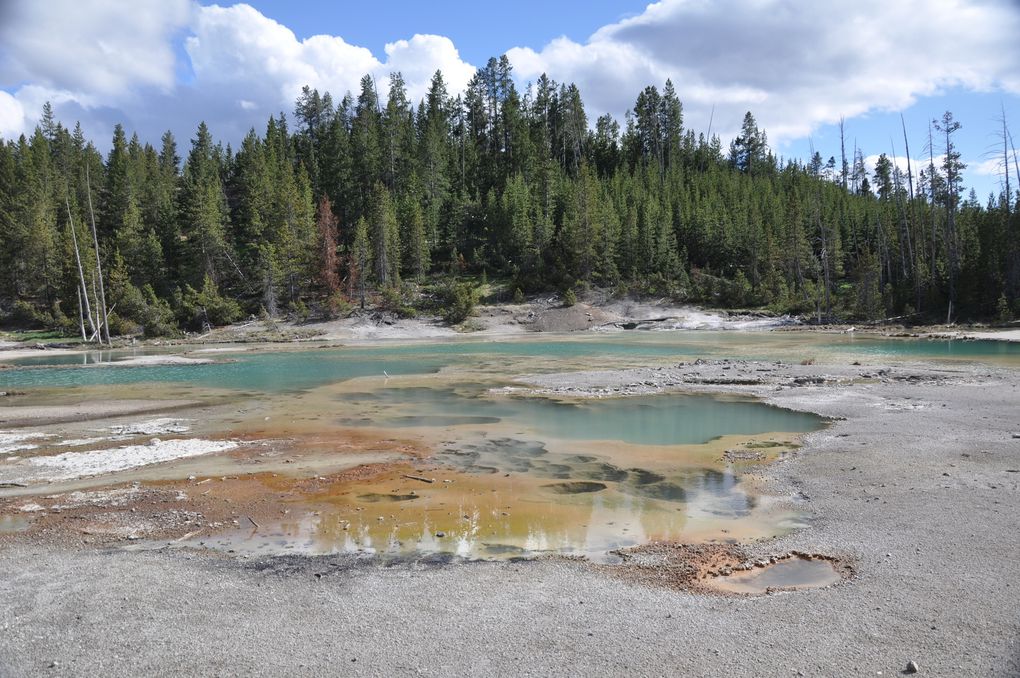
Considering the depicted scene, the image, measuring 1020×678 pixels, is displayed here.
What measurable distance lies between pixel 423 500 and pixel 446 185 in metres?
99.0

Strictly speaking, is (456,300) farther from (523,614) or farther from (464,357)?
(523,614)

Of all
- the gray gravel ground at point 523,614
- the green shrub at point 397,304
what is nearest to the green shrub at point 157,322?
the green shrub at point 397,304

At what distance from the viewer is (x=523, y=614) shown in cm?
717

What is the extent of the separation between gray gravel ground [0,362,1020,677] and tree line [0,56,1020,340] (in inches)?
2453

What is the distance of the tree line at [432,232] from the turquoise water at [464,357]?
→ 18969 millimetres

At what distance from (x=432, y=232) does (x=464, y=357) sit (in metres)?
55.1

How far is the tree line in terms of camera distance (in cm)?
7106

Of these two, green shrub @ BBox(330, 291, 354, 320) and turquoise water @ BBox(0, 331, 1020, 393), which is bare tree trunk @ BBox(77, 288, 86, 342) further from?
green shrub @ BBox(330, 291, 354, 320)

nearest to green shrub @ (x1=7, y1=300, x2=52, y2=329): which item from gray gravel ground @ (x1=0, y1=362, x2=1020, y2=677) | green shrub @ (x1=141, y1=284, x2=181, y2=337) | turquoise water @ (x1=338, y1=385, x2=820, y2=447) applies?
green shrub @ (x1=141, y1=284, x2=181, y2=337)

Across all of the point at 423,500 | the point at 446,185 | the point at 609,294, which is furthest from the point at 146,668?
the point at 446,185

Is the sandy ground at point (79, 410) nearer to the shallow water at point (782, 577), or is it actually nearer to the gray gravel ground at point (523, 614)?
the gray gravel ground at point (523, 614)

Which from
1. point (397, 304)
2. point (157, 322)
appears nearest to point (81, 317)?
point (157, 322)

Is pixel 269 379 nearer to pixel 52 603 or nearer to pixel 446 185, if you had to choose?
pixel 52 603

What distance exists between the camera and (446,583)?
8.11 m
